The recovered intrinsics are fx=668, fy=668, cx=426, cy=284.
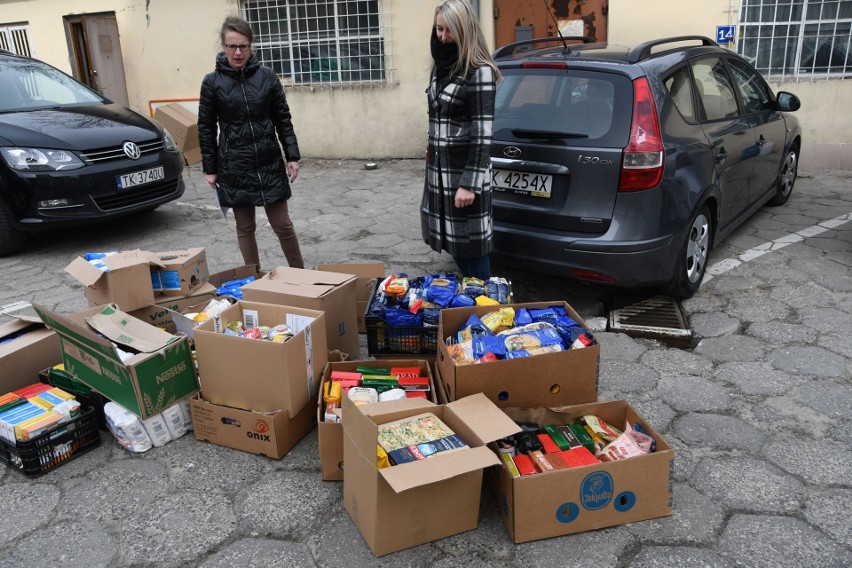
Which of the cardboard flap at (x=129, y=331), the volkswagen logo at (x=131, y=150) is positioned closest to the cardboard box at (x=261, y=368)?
the cardboard flap at (x=129, y=331)

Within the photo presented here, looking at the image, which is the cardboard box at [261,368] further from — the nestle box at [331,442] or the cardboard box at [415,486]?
the cardboard box at [415,486]

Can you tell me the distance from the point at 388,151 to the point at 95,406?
7.09 metres

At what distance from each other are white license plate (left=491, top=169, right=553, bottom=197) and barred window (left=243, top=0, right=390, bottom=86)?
580 centimetres

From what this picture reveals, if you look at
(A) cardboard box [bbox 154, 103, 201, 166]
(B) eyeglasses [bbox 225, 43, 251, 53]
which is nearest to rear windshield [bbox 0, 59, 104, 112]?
(A) cardboard box [bbox 154, 103, 201, 166]

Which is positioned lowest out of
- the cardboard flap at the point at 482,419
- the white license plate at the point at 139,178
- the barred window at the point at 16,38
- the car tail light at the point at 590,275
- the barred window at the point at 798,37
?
the cardboard flap at the point at 482,419

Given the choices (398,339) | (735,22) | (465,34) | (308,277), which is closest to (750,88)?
(735,22)

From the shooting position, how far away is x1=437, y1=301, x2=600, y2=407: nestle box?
2.68 metres

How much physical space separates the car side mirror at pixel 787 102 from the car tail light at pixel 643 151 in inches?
96.8

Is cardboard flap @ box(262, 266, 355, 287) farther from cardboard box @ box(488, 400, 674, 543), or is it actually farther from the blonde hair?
cardboard box @ box(488, 400, 674, 543)

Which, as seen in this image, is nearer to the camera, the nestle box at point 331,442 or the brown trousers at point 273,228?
the nestle box at point 331,442

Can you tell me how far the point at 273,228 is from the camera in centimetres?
436

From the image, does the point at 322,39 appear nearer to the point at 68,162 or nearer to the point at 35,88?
the point at 35,88

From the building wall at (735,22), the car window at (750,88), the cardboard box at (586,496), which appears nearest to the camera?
the cardboard box at (586,496)

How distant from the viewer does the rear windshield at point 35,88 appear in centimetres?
610
